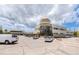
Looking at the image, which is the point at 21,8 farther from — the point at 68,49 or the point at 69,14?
the point at 68,49

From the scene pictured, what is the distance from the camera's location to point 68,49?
6.86ft

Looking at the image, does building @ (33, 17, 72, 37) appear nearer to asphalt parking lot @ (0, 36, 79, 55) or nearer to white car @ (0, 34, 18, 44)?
asphalt parking lot @ (0, 36, 79, 55)

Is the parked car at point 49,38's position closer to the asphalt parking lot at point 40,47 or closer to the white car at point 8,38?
the asphalt parking lot at point 40,47

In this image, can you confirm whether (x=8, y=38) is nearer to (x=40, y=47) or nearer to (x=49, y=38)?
(x=40, y=47)

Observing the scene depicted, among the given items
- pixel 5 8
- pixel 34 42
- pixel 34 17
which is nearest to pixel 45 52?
pixel 34 42

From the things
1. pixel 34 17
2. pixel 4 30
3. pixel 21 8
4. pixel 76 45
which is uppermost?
pixel 21 8

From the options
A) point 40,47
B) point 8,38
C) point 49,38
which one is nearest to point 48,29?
point 49,38

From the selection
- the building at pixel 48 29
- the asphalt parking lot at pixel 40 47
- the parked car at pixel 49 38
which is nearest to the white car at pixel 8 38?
the asphalt parking lot at pixel 40 47

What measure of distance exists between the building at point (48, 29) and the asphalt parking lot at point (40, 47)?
9cm

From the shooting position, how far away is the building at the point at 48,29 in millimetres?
2119

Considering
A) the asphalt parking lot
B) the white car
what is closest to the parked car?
the asphalt parking lot

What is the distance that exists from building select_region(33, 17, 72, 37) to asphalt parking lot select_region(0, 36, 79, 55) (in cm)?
9

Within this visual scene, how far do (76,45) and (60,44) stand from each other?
0.72ft

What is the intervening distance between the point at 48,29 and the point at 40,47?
0.28 meters
